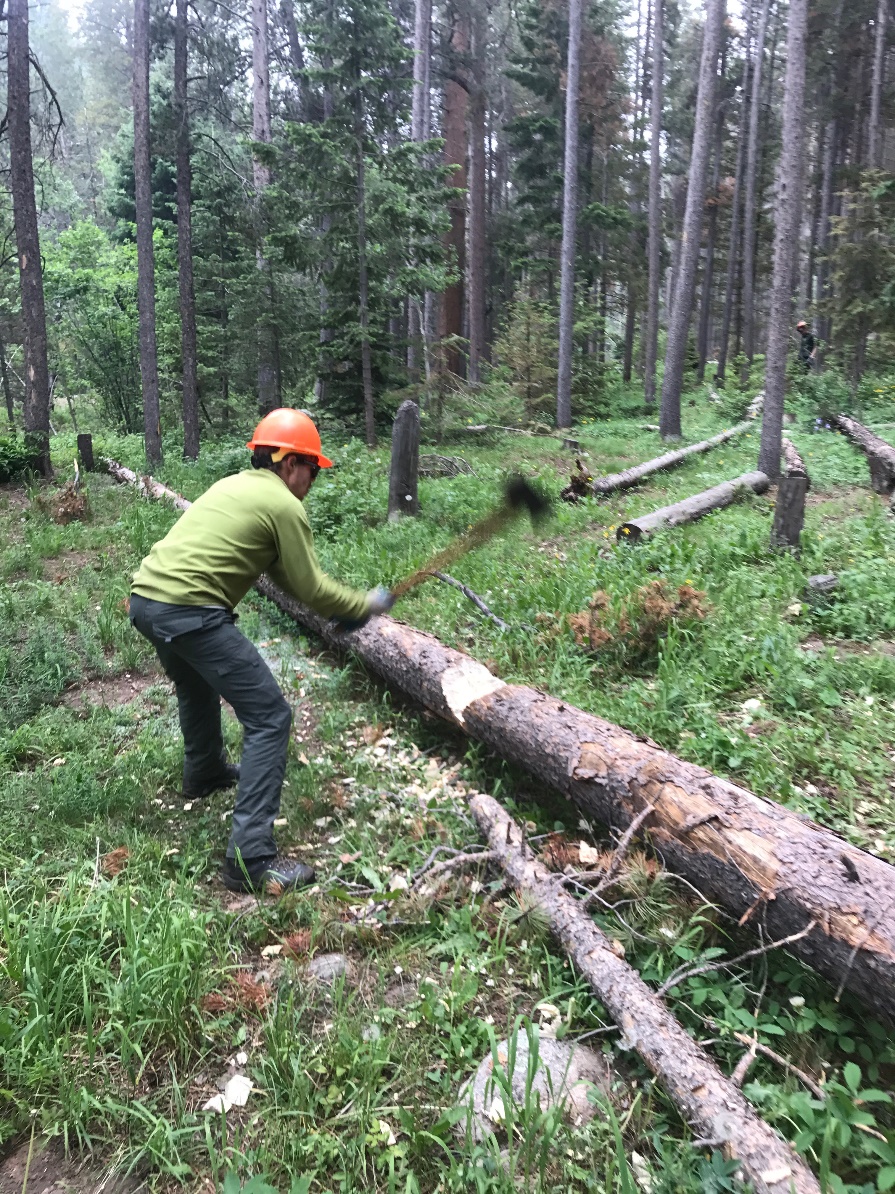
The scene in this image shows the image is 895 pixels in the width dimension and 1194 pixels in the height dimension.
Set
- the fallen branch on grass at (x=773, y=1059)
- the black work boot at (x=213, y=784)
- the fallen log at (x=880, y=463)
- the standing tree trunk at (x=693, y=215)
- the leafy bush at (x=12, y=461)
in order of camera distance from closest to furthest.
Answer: the fallen branch on grass at (x=773, y=1059) → the black work boot at (x=213, y=784) → the fallen log at (x=880, y=463) → the leafy bush at (x=12, y=461) → the standing tree trunk at (x=693, y=215)

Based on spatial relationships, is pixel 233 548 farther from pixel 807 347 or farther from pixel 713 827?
pixel 807 347

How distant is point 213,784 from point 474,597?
9.29 ft

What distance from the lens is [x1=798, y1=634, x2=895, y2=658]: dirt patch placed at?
5172 millimetres

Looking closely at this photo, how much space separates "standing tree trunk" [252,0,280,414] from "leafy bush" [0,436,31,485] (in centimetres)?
488

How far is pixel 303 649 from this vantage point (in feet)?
21.0

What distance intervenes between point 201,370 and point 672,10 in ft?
82.8

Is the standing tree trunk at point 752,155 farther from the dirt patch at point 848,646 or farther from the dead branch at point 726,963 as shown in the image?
the dead branch at point 726,963

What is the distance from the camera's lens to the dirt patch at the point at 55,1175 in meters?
2.24

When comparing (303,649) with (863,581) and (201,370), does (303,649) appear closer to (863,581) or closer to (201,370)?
(863,581)

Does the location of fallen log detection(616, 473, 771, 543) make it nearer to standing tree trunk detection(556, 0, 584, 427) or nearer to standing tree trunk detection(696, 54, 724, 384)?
standing tree trunk detection(556, 0, 584, 427)

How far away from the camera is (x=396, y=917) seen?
337 cm

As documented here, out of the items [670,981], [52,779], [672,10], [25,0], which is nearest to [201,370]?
[25,0]

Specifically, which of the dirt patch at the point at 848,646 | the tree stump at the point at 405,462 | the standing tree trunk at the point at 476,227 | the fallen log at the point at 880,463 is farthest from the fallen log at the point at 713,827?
the standing tree trunk at the point at 476,227

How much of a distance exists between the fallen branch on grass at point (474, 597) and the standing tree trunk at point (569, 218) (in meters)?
14.1
